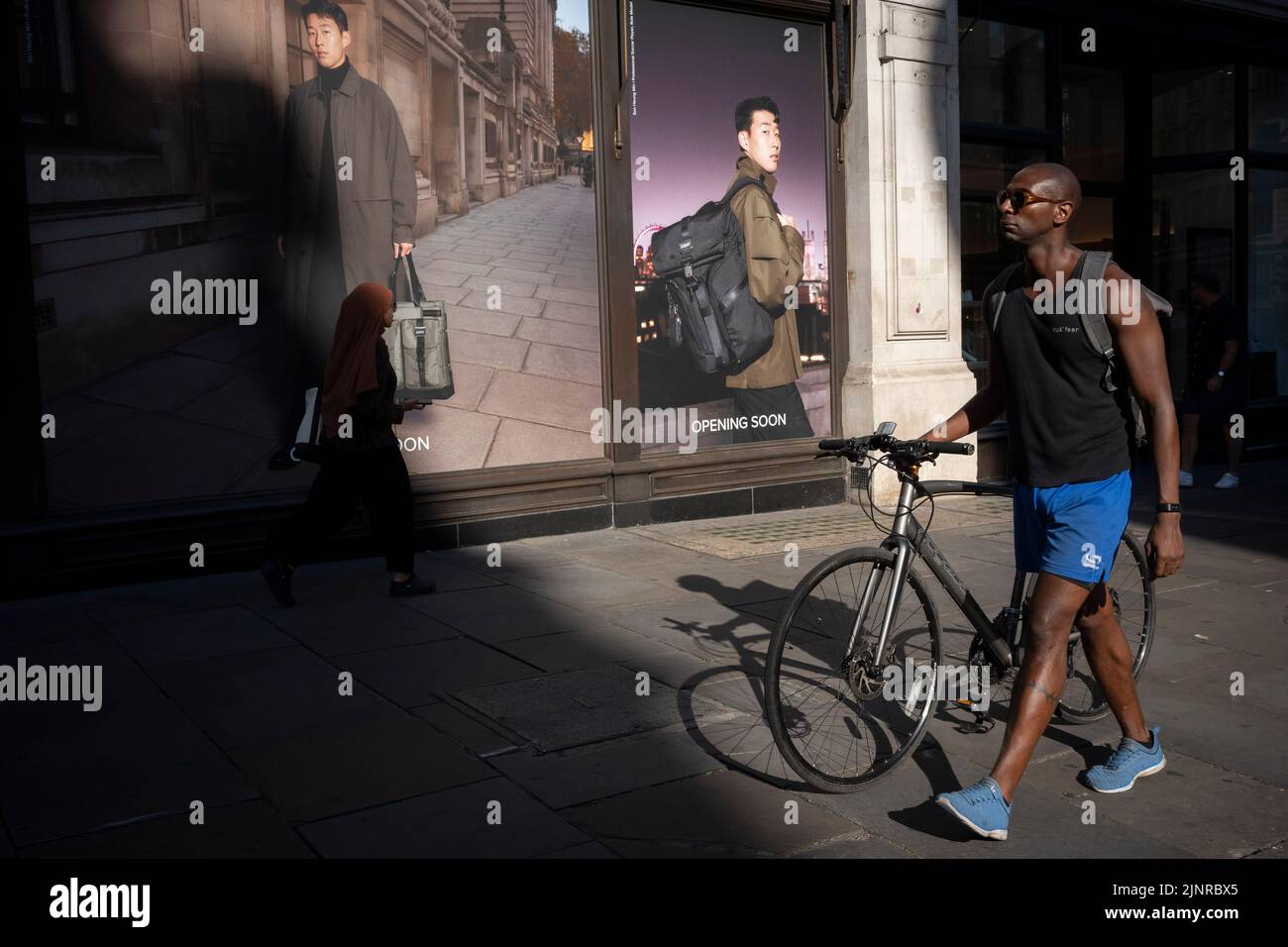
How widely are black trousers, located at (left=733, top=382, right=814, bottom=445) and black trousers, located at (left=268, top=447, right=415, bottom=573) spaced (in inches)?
140

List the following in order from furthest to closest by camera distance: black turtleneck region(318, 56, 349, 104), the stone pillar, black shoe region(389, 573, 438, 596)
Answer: the stone pillar
black turtleneck region(318, 56, 349, 104)
black shoe region(389, 573, 438, 596)

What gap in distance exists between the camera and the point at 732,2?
943 centimetres

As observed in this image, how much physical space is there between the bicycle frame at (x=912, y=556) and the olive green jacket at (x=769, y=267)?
18.2 ft

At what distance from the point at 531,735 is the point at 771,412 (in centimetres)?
571

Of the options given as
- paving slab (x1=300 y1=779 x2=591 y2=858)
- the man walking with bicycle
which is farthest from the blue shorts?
paving slab (x1=300 y1=779 x2=591 y2=858)

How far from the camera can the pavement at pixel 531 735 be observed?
3.54 meters

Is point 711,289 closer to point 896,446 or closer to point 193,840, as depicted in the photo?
point 896,446

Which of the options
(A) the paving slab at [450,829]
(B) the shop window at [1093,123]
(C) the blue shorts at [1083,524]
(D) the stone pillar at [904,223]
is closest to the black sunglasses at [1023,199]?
(C) the blue shorts at [1083,524]

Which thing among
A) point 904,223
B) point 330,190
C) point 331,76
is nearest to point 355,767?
point 330,190

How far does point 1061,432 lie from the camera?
3.65 meters

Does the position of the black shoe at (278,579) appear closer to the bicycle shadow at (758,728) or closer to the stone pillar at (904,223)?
the bicycle shadow at (758,728)

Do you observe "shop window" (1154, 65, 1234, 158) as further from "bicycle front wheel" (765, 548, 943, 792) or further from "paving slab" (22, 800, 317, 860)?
"paving slab" (22, 800, 317, 860)

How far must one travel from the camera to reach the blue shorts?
3.60 meters

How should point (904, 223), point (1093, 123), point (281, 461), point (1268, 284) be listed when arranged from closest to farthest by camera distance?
point (281, 461), point (904, 223), point (1093, 123), point (1268, 284)
